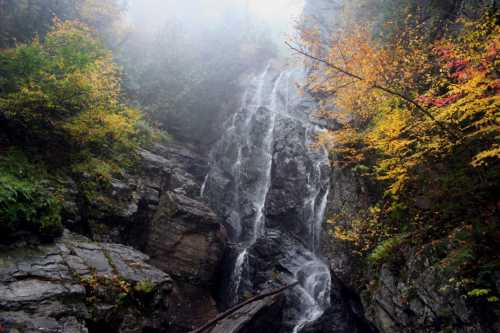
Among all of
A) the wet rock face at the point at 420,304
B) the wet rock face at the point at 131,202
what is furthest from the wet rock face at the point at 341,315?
the wet rock face at the point at 131,202

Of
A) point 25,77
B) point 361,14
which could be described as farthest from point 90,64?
point 361,14

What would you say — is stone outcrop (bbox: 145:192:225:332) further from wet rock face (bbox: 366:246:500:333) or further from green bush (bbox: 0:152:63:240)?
wet rock face (bbox: 366:246:500:333)

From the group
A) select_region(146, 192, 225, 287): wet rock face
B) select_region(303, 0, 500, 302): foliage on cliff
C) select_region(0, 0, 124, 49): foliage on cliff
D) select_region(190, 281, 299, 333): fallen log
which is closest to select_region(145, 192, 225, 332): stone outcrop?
select_region(146, 192, 225, 287): wet rock face

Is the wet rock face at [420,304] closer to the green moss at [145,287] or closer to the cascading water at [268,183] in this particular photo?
the cascading water at [268,183]

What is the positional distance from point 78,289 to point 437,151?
30.4 feet

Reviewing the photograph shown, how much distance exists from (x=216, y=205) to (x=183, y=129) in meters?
7.53

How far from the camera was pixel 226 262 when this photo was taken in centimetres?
1491

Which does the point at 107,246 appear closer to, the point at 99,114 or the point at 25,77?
the point at 99,114

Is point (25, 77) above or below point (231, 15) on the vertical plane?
below

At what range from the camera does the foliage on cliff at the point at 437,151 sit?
6207mm

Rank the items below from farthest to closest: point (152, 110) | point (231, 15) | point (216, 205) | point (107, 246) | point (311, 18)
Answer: point (231, 15) < point (311, 18) < point (152, 110) < point (216, 205) < point (107, 246)

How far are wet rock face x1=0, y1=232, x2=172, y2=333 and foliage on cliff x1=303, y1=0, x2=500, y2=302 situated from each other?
6298 mm

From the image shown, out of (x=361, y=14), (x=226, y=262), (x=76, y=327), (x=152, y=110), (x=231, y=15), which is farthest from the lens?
(x=231, y=15)

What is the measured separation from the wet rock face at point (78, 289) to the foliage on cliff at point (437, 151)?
6298 mm
